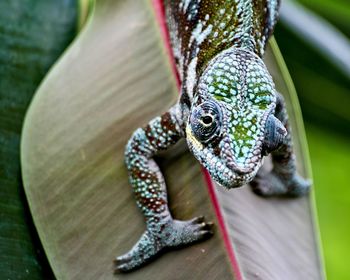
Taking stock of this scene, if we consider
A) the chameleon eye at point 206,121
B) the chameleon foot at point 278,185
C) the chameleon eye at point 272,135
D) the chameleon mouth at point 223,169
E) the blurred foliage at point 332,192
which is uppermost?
the chameleon eye at point 206,121

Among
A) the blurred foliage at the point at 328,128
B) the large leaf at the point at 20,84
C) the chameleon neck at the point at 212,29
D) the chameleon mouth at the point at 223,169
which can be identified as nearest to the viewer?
the chameleon mouth at the point at 223,169

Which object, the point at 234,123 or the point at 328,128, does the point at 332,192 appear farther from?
the point at 234,123

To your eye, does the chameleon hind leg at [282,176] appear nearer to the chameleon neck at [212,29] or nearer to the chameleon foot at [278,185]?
the chameleon foot at [278,185]

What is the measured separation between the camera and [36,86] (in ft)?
6.67

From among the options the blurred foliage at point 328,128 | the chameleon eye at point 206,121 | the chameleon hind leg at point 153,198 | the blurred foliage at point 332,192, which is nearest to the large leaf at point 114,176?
the chameleon hind leg at point 153,198

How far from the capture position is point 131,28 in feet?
6.68

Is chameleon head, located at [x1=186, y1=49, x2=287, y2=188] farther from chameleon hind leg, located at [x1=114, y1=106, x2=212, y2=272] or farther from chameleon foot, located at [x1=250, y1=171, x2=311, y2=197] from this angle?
chameleon foot, located at [x1=250, y1=171, x2=311, y2=197]

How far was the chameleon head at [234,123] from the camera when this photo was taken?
1648 mm

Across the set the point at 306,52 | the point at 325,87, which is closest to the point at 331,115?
the point at 325,87

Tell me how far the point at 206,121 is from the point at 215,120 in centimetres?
2

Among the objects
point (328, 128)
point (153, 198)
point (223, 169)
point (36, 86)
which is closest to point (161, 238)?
point (153, 198)

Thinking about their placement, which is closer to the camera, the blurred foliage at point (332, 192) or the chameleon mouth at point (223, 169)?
the chameleon mouth at point (223, 169)

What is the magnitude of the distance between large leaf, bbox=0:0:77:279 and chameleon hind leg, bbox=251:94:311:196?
58 cm

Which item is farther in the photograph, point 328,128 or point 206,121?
point 328,128
